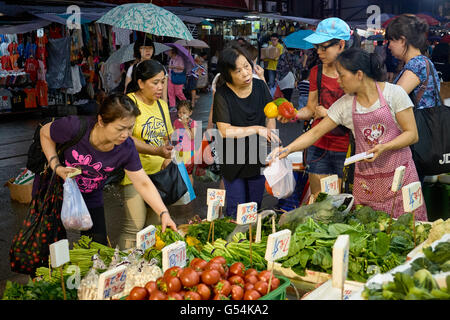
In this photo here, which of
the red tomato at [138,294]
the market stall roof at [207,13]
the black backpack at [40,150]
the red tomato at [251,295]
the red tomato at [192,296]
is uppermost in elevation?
the market stall roof at [207,13]

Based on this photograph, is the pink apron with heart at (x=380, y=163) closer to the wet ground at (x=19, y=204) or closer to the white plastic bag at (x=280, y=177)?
the white plastic bag at (x=280, y=177)

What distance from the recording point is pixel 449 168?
424cm

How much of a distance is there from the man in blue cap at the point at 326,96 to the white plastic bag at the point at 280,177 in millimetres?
279

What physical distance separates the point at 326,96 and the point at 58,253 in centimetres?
268

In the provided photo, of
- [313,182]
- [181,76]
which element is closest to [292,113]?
[313,182]

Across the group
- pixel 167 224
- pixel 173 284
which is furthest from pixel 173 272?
pixel 167 224

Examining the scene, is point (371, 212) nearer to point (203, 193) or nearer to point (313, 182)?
point (313, 182)

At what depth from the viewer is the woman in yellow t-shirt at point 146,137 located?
13.7 ft

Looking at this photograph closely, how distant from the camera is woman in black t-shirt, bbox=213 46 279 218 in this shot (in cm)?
407

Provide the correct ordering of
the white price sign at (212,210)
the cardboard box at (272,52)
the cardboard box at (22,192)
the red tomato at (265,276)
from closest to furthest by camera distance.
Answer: the red tomato at (265,276), the white price sign at (212,210), the cardboard box at (22,192), the cardboard box at (272,52)

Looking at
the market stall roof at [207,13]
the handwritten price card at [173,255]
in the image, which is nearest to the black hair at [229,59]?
the handwritten price card at [173,255]

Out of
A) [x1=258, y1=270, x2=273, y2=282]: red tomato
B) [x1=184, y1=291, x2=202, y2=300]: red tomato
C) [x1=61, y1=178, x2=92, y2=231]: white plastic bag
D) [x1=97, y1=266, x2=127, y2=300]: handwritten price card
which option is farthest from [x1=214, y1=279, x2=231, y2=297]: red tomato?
[x1=61, y1=178, x2=92, y2=231]: white plastic bag

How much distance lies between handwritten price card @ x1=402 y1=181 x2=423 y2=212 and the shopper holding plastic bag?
59.8 inches

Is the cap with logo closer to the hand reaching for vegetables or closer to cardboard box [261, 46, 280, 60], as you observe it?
the hand reaching for vegetables
